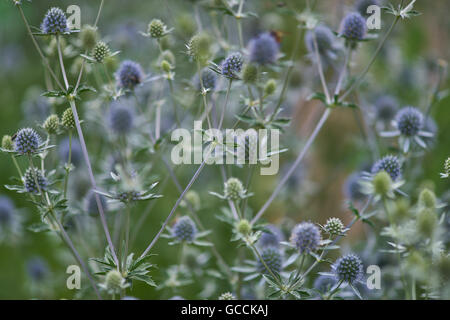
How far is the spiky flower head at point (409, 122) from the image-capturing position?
1.61m

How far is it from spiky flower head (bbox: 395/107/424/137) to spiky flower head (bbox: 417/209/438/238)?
0.60 m

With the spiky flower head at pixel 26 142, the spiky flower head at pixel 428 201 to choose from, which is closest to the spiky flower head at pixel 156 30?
the spiky flower head at pixel 26 142

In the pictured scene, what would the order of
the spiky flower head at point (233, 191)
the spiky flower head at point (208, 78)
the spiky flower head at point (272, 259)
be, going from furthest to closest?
the spiky flower head at point (208, 78) → the spiky flower head at point (272, 259) → the spiky flower head at point (233, 191)

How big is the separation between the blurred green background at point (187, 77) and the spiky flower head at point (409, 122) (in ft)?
1.03

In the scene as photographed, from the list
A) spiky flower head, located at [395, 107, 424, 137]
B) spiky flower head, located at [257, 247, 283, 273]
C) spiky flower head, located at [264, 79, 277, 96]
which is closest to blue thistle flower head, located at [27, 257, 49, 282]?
spiky flower head, located at [257, 247, 283, 273]

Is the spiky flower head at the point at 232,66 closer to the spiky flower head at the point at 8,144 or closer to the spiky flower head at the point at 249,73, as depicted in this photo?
the spiky flower head at the point at 249,73

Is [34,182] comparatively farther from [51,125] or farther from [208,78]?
[208,78]

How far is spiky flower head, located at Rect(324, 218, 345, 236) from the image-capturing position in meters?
1.23

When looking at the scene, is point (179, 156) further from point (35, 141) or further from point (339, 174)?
point (339, 174)

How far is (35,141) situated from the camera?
4.25ft

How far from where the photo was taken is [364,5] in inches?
66.0

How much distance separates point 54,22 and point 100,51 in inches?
5.9

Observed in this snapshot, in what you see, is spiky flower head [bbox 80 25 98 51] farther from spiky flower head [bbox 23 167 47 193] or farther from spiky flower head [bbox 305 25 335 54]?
spiky flower head [bbox 305 25 335 54]
